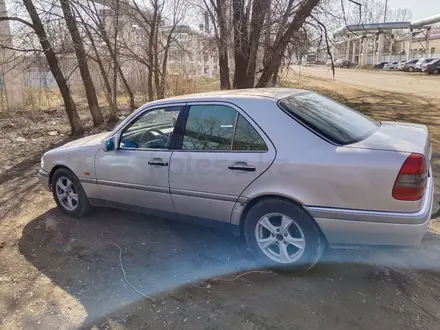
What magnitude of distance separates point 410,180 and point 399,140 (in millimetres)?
471

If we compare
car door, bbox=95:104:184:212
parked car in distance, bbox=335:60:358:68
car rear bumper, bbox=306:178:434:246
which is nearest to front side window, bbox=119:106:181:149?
car door, bbox=95:104:184:212

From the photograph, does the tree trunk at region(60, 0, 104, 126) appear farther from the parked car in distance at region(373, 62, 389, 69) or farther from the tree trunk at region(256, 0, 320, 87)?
the parked car in distance at region(373, 62, 389, 69)

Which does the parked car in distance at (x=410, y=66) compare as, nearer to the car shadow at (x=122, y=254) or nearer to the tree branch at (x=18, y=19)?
the tree branch at (x=18, y=19)

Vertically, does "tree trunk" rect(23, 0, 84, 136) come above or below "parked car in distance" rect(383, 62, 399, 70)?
above

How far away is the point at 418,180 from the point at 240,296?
1.63 m

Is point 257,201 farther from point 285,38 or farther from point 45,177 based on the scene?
point 285,38

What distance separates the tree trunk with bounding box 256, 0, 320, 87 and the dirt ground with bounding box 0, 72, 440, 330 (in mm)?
7056

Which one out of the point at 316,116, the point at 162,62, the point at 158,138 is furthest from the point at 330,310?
the point at 162,62

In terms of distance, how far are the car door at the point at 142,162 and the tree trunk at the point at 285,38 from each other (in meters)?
6.93

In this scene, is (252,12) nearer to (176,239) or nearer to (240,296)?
(176,239)

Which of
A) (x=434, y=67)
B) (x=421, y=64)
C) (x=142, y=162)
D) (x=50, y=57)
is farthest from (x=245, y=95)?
(x=421, y=64)

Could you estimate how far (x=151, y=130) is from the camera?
3.84 meters

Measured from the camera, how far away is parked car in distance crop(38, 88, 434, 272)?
105 inches

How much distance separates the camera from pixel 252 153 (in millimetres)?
3068
